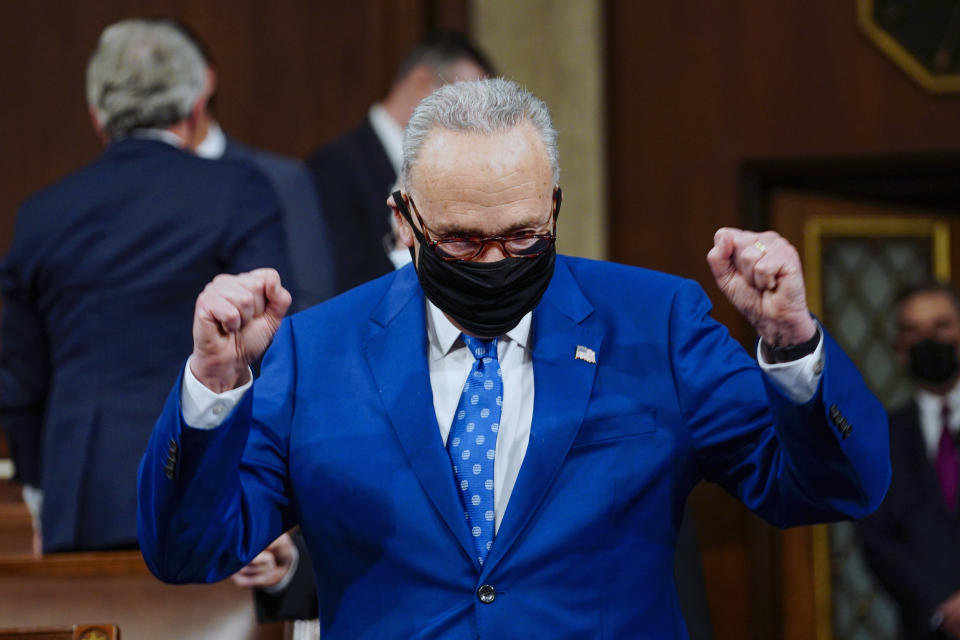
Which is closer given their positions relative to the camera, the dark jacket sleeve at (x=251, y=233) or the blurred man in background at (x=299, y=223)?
the dark jacket sleeve at (x=251, y=233)

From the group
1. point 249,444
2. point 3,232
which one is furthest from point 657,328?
point 3,232

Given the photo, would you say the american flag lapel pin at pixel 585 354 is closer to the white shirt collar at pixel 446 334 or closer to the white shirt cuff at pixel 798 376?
the white shirt collar at pixel 446 334

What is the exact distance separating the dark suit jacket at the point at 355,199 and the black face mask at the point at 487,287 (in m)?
1.60

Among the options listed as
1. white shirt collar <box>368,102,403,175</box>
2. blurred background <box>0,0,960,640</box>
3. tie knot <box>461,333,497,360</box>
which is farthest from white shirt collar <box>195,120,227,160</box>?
tie knot <box>461,333,497,360</box>

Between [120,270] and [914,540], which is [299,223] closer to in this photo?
[120,270]

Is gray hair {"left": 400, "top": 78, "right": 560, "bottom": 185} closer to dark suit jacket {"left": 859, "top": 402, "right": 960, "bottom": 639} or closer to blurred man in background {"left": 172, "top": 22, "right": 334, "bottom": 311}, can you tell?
blurred man in background {"left": 172, "top": 22, "right": 334, "bottom": 311}

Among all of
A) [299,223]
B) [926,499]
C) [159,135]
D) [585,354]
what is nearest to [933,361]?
[926,499]

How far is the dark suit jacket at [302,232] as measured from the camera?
129 inches

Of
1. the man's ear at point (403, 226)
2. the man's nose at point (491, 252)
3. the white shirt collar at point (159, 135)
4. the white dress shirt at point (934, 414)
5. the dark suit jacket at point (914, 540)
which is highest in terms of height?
the white shirt collar at point (159, 135)

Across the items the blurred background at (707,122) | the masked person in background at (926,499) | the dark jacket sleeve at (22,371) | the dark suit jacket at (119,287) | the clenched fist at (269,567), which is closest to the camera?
the clenched fist at (269,567)

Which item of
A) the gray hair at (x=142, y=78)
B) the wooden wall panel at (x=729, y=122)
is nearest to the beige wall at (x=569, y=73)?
the wooden wall panel at (x=729, y=122)

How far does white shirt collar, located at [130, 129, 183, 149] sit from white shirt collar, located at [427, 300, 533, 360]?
1.24 metres

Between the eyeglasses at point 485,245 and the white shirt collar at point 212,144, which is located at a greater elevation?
the white shirt collar at point 212,144

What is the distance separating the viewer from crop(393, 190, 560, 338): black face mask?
1844mm
